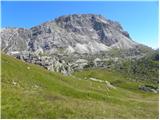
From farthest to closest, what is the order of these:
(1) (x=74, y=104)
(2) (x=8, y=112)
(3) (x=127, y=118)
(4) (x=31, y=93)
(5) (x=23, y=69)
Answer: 1. (5) (x=23, y=69)
2. (4) (x=31, y=93)
3. (1) (x=74, y=104)
4. (3) (x=127, y=118)
5. (2) (x=8, y=112)

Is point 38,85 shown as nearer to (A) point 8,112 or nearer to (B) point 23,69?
(B) point 23,69

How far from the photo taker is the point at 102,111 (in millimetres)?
34031

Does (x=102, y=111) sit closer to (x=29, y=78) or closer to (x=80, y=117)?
(x=80, y=117)

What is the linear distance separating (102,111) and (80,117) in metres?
3.43

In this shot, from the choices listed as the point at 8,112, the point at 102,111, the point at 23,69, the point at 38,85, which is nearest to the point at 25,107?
the point at 8,112

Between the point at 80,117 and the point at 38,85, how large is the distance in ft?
129

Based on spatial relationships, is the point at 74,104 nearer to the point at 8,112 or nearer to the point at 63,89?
the point at 8,112

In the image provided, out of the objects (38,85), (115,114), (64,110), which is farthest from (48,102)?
(38,85)

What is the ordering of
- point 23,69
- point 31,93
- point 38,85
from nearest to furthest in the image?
point 31,93 < point 38,85 < point 23,69

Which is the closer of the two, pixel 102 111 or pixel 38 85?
pixel 102 111

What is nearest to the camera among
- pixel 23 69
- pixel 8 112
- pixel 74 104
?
pixel 8 112

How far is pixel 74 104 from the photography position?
1405 inches

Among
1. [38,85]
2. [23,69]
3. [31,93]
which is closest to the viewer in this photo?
[31,93]

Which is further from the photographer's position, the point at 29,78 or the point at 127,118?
the point at 29,78
